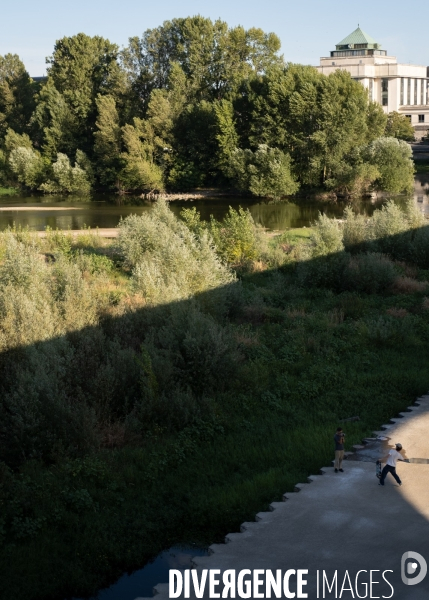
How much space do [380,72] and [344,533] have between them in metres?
107

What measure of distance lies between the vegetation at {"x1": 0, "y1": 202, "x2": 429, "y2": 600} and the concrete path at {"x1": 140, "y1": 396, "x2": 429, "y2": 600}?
700 millimetres

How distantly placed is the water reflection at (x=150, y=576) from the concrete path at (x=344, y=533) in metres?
0.57

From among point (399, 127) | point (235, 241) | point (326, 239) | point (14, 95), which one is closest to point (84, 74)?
point (14, 95)

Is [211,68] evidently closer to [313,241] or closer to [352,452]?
[313,241]

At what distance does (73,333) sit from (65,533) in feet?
19.1

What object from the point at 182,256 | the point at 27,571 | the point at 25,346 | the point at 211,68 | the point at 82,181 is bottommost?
the point at 27,571

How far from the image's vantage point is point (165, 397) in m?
13.6

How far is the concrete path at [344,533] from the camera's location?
8.27 metres

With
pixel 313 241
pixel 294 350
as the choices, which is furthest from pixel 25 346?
pixel 313 241

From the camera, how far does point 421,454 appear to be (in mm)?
11453

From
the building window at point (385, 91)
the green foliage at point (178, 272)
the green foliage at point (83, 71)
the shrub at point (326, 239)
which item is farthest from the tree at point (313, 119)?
the building window at point (385, 91)

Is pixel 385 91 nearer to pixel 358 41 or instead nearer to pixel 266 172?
pixel 358 41

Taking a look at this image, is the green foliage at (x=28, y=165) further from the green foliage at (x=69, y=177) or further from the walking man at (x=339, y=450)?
the walking man at (x=339, y=450)

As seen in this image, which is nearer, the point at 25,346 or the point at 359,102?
the point at 25,346
